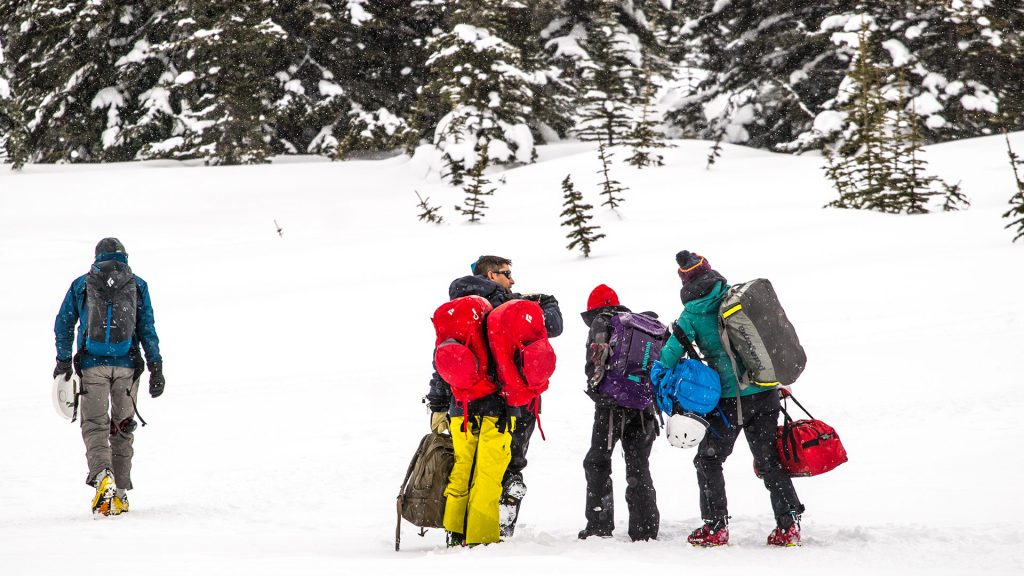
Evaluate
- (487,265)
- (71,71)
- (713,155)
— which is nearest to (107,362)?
(487,265)

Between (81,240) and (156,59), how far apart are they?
11.2 metres

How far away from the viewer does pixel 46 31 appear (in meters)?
26.0

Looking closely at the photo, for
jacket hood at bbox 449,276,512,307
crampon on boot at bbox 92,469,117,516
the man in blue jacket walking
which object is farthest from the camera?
the man in blue jacket walking

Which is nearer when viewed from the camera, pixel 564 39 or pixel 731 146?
pixel 731 146

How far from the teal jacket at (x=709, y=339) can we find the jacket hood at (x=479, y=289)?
955mm

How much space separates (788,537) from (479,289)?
6.84 ft

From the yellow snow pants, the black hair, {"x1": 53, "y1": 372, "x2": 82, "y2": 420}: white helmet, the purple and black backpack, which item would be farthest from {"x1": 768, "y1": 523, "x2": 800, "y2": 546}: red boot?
{"x1": 53, "y1": 372, "x2": 82, "y2": 420}: white helmet

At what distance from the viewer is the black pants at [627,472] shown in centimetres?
482

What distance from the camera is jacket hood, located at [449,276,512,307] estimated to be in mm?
4707

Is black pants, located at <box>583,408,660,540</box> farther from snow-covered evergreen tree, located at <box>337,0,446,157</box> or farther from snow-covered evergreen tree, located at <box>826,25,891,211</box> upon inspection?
snow-covered evergreen tree, located at <box>337,0,446,157</box>

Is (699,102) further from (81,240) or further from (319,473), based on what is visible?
(319,473)

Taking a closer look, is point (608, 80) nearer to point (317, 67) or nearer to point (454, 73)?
point (454, 73)

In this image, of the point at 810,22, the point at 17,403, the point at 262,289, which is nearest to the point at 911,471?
the point at 17,403

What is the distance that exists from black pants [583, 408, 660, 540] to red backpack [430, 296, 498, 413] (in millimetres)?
821
